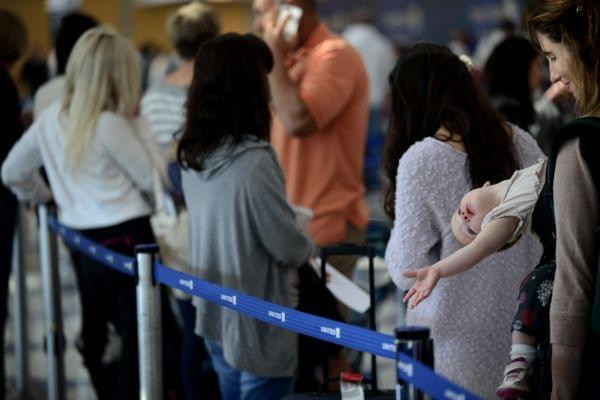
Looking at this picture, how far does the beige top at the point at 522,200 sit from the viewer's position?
2.34 meters

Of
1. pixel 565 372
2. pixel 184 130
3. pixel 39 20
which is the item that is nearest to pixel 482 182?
pixel 565 372

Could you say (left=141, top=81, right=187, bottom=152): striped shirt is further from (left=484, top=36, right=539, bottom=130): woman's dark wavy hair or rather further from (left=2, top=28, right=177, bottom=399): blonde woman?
(left=484, top=36, right=539, bottom=130): woman's dark wavy hair

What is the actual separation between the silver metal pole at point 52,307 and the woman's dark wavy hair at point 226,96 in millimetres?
1435

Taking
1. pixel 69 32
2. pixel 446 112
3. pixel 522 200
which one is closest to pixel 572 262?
pixel 522 200

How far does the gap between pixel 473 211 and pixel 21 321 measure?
3.21 meters

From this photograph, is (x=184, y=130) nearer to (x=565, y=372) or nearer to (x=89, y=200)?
(x=89, y=200)

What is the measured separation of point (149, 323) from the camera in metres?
3.42

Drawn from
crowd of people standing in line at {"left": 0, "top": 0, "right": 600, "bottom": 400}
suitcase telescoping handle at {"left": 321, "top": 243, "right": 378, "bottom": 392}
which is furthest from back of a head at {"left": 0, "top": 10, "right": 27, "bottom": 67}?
suitcase telescoping handle at {"left": 321, "top": 243, "right": 378, "bottom": 392}

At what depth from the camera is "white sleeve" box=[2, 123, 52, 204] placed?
4148mm

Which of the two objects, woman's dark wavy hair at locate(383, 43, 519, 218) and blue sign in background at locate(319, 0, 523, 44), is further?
blue sign in background at locate(319, 0, 523, 44)

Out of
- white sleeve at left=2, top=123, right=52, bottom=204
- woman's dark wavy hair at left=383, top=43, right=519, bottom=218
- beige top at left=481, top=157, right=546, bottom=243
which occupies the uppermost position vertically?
woman's dark wavy hair at left=383, top=43, right=519, bottom=218

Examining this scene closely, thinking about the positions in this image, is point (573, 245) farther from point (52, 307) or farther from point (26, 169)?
point (52, 307)

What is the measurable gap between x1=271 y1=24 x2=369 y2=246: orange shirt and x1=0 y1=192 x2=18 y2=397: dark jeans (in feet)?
4.12

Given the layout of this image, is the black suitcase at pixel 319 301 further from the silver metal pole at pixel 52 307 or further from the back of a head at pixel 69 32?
the back of a head at pixel 69 32
